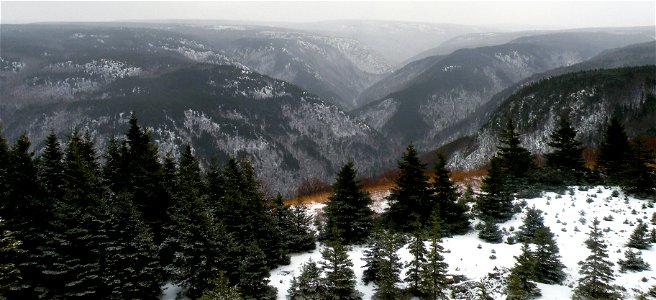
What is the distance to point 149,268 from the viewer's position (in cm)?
2302

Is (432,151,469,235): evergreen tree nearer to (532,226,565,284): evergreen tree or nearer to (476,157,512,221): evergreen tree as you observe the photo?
(476,157,512,221): evergreen tree

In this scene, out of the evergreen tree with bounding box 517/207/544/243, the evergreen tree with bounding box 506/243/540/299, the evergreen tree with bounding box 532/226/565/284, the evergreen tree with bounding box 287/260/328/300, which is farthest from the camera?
the evergreen tree with bounding box 517/207/544/243

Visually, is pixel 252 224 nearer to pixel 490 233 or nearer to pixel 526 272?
pixel 490 233

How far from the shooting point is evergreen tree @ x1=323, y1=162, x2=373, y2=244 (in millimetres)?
30688

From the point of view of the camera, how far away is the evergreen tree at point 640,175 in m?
29.4

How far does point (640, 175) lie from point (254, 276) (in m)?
29.1

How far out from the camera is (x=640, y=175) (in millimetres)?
29656

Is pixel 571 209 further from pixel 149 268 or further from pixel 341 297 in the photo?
pixel 149 268

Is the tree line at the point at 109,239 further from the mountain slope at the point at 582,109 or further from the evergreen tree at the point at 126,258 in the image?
the mountain slope at the point at 582,109

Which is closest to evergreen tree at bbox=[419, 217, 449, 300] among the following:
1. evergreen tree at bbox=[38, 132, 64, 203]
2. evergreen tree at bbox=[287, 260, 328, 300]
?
evergreen tree at bbox=[287, 260, 328, 300]

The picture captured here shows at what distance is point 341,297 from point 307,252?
9.27m

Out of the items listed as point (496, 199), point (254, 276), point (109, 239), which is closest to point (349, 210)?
point (254, 276)

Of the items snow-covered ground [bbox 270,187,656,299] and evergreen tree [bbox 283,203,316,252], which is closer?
snow-covered ground [bbox 270,187,656,299]

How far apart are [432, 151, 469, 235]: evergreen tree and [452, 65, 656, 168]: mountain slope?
3641 inches
